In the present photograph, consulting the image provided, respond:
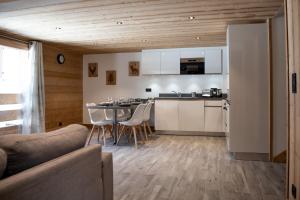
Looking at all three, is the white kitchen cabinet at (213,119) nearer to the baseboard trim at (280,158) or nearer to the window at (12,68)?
the baseboard trim at (280,158)

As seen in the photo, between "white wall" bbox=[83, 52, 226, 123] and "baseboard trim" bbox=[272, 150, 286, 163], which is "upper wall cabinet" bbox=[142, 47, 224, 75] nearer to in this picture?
"white wall" bbox=[83, 52, 226, 123]

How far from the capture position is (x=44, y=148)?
1308 millimetres

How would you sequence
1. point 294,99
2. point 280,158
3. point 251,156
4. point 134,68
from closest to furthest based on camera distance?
point 294,99, point 280,158, point 251,156, point 134,68

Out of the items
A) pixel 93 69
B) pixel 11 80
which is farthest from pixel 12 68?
pixel 93 69

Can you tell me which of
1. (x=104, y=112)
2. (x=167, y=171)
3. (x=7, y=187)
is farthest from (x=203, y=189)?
(x=104, y=112)

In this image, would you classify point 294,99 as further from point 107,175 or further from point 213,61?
point 213,61

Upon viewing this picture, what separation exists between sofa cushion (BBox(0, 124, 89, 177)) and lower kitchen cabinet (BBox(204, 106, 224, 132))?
181 inches

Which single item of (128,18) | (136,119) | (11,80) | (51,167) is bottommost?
(136,119)

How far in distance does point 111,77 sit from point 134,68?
74 cm

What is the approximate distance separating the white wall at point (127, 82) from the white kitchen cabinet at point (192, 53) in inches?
22.2

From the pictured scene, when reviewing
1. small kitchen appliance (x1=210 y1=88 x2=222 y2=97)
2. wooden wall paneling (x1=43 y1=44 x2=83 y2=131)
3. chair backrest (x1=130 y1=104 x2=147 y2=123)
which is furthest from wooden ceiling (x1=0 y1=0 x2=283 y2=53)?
chair backrest (x1=130 y1=104 x2=147 y2=123)

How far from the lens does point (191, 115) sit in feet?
19.2

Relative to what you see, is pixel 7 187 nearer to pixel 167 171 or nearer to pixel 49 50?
pixel 167 171

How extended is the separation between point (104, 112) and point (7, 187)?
4.69 metres
